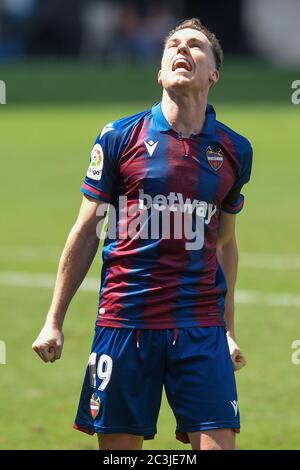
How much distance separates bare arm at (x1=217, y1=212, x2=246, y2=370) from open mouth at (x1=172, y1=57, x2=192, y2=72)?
88cm

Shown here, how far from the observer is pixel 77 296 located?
13.9 m

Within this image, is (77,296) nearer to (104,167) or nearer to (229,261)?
(229,261)

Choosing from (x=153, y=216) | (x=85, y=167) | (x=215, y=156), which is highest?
(x=85, y=167)

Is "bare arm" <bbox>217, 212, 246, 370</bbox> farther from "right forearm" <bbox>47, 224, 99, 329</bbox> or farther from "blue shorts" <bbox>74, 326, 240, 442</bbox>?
"right forearm" <bbox>47, 224, 99, 329</bbox>

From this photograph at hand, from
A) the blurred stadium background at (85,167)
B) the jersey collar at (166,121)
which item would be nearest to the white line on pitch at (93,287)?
the blurred stadium background at (85,167)

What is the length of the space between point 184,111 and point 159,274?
2.77 ft

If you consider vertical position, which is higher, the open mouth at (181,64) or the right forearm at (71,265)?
the open mouth at (181,64)

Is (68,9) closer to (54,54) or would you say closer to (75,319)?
(54,54)

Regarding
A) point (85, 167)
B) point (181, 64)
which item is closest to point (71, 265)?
point (181, 64)

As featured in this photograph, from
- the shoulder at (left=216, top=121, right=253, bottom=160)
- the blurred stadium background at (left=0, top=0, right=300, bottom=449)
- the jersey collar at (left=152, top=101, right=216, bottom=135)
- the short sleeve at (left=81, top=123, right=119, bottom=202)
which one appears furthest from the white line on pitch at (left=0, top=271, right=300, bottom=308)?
the short sleeve at (left=81, top=123, right=119, bottom=202)

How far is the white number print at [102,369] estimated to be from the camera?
641 cm

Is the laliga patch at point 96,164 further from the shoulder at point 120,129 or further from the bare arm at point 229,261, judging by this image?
the bare arm at point 229,261

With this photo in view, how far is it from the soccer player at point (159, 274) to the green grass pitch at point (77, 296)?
2.57 metres

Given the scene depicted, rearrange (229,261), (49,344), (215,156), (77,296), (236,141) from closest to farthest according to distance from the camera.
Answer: (49,344) → (215,156) → (236,141) → (229,261) → (77,296)
